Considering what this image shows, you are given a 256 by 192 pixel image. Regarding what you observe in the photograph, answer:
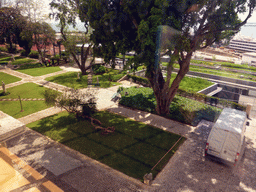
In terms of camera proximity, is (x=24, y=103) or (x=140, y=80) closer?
(x=24, y=103)

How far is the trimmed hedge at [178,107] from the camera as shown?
43.8ft

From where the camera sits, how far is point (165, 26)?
9.91 meters

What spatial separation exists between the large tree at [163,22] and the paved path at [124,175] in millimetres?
5617

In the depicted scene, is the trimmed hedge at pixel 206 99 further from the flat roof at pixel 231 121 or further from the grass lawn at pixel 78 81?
the grass lawn at pixel 78 81

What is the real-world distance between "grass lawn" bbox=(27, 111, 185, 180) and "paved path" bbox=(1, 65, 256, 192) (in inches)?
17.3

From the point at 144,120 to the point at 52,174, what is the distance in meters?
7.25

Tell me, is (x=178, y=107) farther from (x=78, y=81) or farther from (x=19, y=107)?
(x=78, y=81)

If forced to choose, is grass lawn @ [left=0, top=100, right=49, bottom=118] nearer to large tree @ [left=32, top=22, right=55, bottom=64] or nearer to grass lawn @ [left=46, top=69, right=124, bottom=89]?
grass lawn @ [left=46, top=69, right=124, bottom=89]

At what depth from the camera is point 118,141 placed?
10.8m

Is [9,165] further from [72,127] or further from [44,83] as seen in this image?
[44,83]

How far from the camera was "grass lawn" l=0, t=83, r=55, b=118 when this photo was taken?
1458 cm

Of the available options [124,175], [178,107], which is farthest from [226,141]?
[178,107]

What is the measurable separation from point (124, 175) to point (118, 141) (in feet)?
8.75

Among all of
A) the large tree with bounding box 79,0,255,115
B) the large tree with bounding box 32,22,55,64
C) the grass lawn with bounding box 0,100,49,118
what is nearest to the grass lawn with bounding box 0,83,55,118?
the grass lawn with bounding box 0,100,49,118
